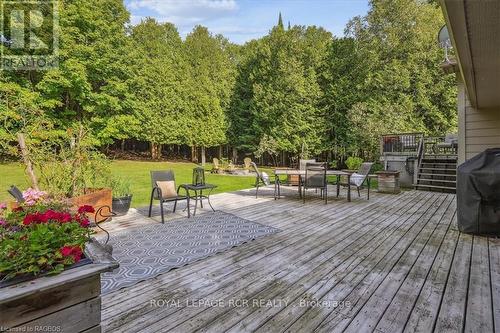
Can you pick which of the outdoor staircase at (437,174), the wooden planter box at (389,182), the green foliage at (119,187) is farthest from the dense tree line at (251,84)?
the green foliage at (119,187)

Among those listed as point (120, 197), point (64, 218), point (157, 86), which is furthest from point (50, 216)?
point (157, 86)

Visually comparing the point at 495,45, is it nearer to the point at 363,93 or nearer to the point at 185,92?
the point at 363,93

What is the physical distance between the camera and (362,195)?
738cm

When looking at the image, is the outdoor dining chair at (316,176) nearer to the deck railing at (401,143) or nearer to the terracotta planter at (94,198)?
the terracotta planter at (94,198)

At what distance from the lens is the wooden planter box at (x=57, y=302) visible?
43.3 inches

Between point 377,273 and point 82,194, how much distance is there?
4350 mm

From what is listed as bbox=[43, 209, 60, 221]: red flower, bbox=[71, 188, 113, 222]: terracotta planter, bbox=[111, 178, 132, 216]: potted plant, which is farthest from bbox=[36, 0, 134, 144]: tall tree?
bbox=[43, 209, 60, 221]: red flower

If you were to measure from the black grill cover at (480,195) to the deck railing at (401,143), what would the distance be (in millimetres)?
6273

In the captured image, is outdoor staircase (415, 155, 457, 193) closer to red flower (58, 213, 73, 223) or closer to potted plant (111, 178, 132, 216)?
potted plant (111, 178, 132, 216)

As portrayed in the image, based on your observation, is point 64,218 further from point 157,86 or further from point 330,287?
point 157,86

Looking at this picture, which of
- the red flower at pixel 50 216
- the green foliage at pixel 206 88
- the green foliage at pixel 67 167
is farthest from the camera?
the green foliage at pixel 206 88

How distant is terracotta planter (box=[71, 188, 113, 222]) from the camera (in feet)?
13.2

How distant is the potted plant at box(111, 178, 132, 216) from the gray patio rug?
889 millimetres

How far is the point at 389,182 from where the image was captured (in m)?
7.78
